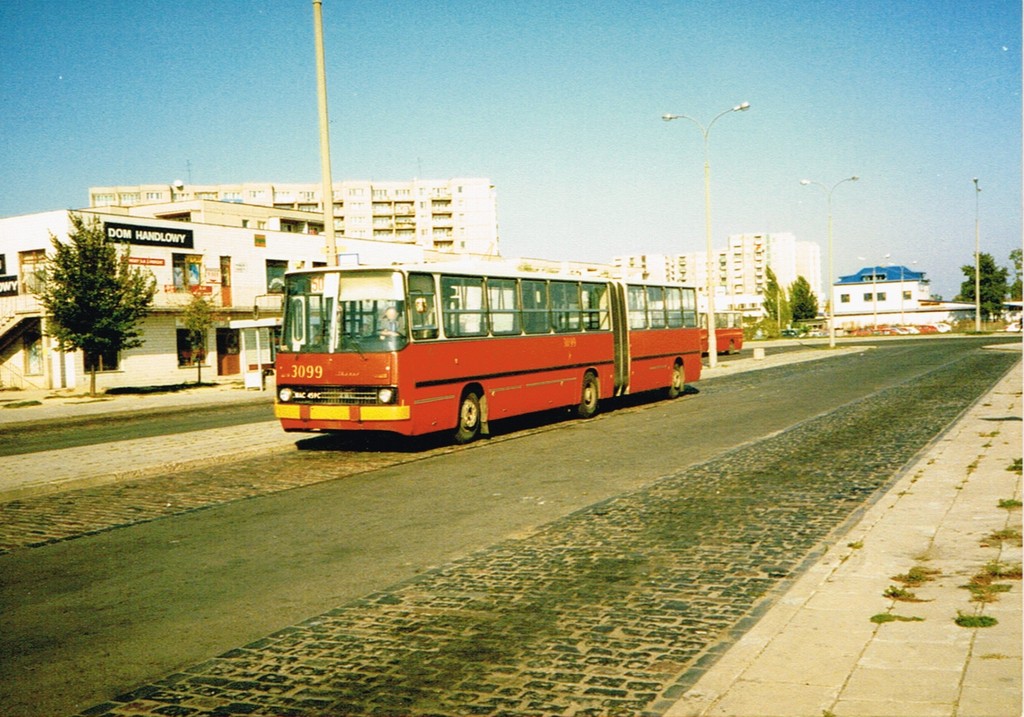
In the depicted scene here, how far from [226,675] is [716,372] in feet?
107

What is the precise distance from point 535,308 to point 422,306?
3945 mm

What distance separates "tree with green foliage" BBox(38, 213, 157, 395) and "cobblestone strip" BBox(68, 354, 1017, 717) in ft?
95.5

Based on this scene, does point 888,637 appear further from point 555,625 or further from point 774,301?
point 774,301

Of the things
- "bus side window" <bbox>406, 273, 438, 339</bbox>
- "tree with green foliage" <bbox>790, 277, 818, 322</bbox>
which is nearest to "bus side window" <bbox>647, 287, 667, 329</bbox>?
"bus side window" <bbox>406, 273, 438, 339</bbox>

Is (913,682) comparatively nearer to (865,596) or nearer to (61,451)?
(865,596)

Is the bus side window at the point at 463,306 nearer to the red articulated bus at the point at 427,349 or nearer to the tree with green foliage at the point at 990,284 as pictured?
the red articulated bus at the point at 427,349

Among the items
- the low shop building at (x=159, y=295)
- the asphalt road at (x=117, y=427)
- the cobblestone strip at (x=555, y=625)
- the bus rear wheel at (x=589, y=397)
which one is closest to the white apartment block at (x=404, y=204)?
the low shop building at (x=159, y=295)

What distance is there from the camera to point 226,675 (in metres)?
4.80

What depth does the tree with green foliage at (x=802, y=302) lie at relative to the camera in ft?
405

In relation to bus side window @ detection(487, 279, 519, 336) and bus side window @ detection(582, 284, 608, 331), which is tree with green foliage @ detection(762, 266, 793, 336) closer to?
bus side window @ detection(582, 284, 608, 331)

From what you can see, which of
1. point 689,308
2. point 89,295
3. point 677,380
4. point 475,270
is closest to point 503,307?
point 475,270

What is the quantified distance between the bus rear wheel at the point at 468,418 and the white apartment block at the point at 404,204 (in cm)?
11867

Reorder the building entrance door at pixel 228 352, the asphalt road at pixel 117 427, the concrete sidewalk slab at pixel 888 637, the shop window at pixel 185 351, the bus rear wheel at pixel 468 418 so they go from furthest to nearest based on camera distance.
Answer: the building entrance door at pixel 228 352 < the shop window at pixel 185 351 < the asphalt road at pixel 117 427 < the bus rear wheel at pixel 468 418 < the concrete sidewalk slab at pixel 888 637

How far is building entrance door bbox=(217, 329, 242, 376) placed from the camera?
46062 millimetres
